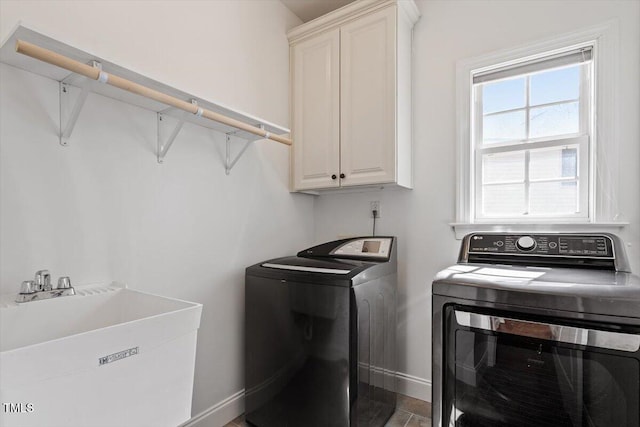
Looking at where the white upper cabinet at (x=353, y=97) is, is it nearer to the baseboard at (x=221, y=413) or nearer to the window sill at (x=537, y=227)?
the window sill at (x=537, y=227)

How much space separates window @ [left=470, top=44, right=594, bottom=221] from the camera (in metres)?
1.78

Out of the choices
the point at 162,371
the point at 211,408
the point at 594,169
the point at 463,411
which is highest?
the point at 594,169

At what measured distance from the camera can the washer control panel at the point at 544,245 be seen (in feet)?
4.87

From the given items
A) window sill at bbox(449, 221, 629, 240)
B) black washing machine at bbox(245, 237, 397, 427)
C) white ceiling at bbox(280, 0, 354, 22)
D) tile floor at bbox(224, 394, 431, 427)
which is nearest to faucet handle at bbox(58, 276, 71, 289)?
black washing machine at bbox(245, 237, 397, 427)

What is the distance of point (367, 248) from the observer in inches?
80.0

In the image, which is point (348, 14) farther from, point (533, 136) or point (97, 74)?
point (97, 74)

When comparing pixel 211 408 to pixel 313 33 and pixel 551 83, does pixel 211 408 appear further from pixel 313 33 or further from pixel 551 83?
pixel 551 83

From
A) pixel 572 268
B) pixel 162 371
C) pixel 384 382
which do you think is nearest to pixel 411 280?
pixel 384 382

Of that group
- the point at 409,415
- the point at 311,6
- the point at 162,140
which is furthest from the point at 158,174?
the point at 409,415

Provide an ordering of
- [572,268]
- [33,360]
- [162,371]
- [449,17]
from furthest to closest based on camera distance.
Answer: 1. [449,17]
2. [572,268]
3. [162,371]
4. [33,360]

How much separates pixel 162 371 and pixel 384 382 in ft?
4.39

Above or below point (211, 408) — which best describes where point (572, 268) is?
above

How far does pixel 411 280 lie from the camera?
2184 millimetres

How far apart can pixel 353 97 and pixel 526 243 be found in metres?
1.30
